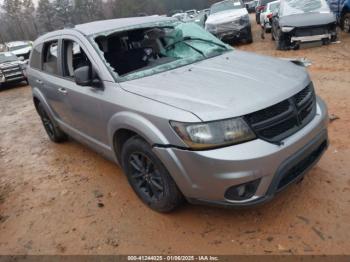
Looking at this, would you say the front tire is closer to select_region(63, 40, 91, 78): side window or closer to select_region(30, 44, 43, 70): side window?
select_region(63, 40, 91, 78): side window

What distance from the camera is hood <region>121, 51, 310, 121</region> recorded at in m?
2.61

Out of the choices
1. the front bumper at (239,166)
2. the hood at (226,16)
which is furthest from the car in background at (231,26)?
the front bumper at (239,166)

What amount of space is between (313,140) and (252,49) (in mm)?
9955

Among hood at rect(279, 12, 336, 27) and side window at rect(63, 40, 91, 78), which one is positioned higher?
side window at rect(63, 40, 91, 78)

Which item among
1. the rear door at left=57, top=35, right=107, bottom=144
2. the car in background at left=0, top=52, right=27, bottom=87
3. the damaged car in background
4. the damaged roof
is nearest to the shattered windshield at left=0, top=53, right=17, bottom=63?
the car in background at left=0, top=52, right=27, bottom=87

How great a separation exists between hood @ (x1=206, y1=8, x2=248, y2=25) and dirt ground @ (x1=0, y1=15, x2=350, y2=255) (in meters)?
8.74

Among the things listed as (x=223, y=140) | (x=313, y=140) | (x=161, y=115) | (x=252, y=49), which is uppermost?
(x=161, y=115)

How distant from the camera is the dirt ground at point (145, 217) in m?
2.87

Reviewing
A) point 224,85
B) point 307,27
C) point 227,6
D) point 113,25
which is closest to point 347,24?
point 307,27

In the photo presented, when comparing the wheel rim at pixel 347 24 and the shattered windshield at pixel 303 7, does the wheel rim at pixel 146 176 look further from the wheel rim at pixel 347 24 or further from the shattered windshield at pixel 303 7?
→ the wheel rim at pixel 347 24

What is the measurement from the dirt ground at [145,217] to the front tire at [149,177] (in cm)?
19

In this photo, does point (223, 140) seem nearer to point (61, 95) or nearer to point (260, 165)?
point (260, 165)

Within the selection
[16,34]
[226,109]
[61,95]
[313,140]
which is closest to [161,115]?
[226,109]

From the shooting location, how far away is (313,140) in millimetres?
2920
